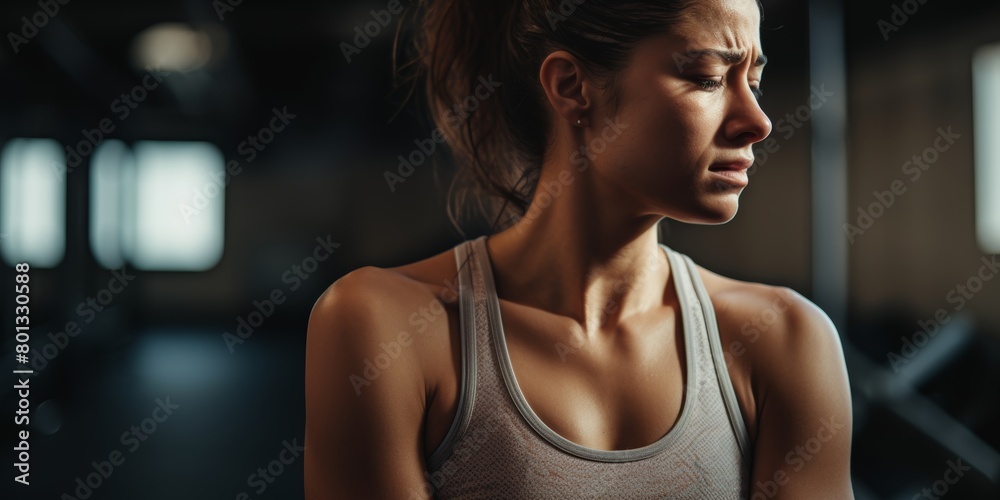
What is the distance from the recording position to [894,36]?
96.7 inches

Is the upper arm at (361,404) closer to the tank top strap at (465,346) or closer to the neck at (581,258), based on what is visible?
the tank top strap at (465,346)

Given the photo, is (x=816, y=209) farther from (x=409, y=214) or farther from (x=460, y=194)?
(x=409, y=214)

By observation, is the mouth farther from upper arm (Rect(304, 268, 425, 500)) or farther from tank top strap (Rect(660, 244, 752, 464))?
upper arm (Rect(304, 268, 425, 500))

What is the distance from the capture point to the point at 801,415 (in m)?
0.87

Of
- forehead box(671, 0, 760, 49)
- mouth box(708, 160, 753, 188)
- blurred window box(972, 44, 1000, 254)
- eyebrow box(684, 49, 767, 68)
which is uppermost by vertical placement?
forehead box(671, 0, 760, 49)

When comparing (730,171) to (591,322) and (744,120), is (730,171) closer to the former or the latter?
(744,120)

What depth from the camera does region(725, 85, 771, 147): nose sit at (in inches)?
31.1

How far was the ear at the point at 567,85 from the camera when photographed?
86cm

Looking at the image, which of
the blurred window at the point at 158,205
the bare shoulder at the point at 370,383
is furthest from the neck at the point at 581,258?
the blurred window at the point at 158,205

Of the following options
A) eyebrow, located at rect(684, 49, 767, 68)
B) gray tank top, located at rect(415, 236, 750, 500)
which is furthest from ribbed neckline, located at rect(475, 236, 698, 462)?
eyebrow, located at rect(684, 49, 767, 68)

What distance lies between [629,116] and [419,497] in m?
0.46

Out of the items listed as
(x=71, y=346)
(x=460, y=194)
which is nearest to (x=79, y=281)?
(x=71, y=346)

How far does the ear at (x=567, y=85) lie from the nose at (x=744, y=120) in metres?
0.15

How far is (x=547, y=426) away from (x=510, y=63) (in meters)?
0.44
